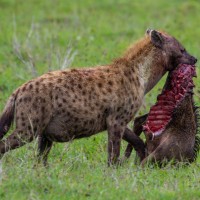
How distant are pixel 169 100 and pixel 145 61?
43 cm

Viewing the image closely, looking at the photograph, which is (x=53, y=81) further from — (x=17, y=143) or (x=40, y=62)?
(x=40, y=62)

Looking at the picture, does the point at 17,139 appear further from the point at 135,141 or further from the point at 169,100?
the point at 169,100

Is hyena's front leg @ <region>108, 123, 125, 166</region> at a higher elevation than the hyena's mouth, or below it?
below

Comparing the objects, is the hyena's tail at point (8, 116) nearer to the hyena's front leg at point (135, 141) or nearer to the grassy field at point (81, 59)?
the grassy field at point (81, 59)

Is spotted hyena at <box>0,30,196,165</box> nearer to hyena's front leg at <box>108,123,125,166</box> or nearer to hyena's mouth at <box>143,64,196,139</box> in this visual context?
hyena's front leg at <box>108,123,125,166</box>

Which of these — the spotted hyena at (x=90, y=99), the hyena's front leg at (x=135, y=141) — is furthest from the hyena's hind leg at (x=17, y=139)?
the hyena's front leg at (x=135, y=141)

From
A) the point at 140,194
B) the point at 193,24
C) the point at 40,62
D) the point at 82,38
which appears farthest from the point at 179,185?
the point at 193,24

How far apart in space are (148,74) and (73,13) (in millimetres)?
7717

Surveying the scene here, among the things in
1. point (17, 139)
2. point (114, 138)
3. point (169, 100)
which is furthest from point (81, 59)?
point (17, 139)

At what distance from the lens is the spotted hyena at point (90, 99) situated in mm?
7656

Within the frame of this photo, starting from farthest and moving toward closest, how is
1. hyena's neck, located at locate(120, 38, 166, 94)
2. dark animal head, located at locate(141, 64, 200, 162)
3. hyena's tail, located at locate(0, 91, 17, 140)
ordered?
hyena's neck, located at locate(120, 38, 166, 94) → dark animal head, located at locate(141, 64, 200, 162) → hyena's tail, located at locate(0, 91, 17, 140)

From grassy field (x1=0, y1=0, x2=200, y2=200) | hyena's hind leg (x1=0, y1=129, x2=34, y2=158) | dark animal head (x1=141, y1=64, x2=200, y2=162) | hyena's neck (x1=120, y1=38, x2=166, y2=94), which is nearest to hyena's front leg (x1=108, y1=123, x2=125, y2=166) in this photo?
grassy field (x1=0, y1=0, x2=200, y2=200)

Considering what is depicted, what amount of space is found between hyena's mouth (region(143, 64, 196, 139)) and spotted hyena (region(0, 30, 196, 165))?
0.15 meters

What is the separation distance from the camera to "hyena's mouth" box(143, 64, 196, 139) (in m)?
8.41
